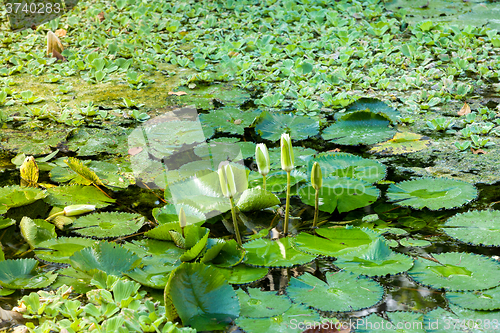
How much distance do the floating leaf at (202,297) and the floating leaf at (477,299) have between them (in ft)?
1.74

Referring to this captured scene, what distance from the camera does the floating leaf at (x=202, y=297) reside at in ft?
3.51

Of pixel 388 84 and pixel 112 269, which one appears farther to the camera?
pixel 388 84

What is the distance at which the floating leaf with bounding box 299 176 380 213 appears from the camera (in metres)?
1.54

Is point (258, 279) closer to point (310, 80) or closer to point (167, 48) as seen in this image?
point (310, 80)

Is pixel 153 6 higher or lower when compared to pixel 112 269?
higher

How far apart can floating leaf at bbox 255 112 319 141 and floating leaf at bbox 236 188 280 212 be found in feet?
2.18

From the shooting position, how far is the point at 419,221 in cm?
151

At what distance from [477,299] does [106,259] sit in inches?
37.5

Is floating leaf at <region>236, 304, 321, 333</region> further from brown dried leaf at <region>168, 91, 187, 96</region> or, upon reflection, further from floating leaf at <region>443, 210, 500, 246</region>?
brown dried leaf at <region>168, 91, 187, 96</region>

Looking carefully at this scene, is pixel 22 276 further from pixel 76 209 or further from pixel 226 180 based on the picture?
pixel 226 180

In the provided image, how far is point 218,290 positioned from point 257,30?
308 cm

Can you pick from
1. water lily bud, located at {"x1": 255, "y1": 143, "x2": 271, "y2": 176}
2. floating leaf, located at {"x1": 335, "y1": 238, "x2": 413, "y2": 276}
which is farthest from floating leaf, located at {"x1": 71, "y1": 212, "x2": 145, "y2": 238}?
floating leaf, located at {"x1": 335, "y1": 238, "x2": 413, "y2": 276}

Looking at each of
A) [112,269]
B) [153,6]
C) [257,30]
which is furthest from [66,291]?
[153,6]

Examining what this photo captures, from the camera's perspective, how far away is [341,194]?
5.12 ft
